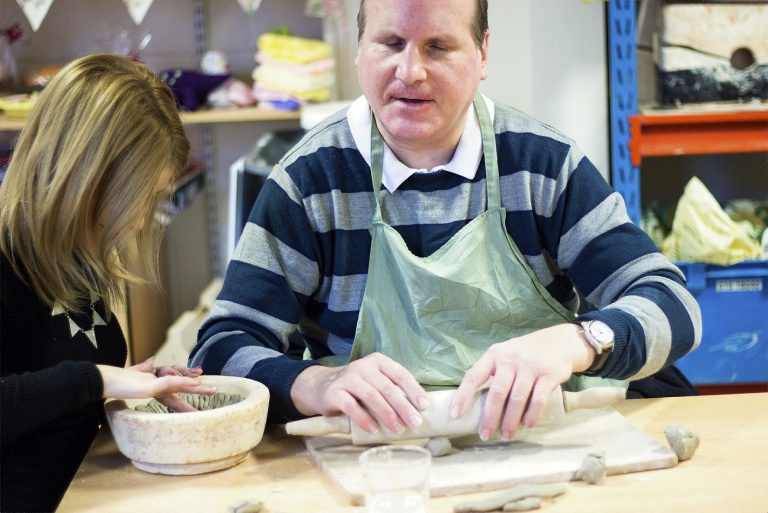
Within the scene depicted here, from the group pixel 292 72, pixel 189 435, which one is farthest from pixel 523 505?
pixel 292 72

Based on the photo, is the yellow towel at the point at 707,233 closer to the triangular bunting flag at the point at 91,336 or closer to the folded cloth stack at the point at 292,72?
the folded cloth stack at the point at 292,72

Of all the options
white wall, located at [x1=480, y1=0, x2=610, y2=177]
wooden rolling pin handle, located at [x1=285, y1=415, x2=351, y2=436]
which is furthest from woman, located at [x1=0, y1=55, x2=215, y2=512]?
white wall, located at [x1=480, y1=0, x2=610, y2=177]

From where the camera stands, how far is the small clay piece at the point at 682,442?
3.68 ft

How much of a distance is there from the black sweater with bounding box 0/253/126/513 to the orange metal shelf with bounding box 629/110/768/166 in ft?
4.90

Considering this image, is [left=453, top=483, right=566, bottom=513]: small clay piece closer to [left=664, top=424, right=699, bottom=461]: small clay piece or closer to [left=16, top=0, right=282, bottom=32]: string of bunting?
[left=664, top=424, right=699, bottom=461]: small clay piece

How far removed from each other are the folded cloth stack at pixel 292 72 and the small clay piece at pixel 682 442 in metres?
2.11

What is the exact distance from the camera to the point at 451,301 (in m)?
1.40

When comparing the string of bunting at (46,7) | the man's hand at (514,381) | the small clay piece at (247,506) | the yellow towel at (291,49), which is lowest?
the small clay piece at (247,506)

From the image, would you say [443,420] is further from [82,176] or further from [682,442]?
[82,176]

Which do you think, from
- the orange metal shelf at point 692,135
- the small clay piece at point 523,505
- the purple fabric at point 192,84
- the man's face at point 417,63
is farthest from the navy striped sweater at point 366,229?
the purple fabric at point 192,84

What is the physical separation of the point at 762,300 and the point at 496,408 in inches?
61.8

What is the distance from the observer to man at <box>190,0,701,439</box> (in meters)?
1.36

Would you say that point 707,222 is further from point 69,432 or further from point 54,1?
point 54,1

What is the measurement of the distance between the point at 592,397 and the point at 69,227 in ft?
2.29
